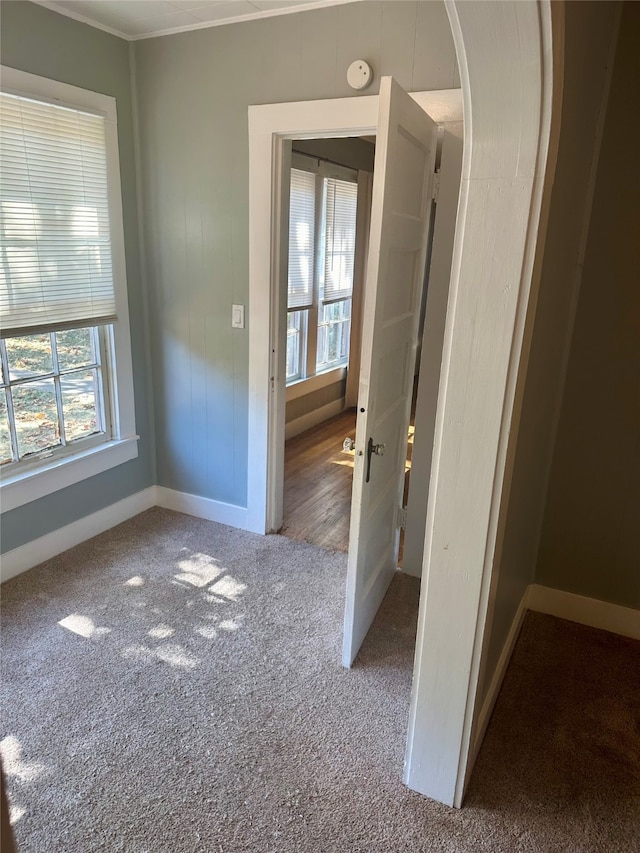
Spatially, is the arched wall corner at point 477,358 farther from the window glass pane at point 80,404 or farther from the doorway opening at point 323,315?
the window glass pane at point 80,404

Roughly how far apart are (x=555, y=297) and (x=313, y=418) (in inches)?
142

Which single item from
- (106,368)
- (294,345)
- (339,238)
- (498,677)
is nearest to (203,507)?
(106,368)

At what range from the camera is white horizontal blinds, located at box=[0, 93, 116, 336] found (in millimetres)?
2500

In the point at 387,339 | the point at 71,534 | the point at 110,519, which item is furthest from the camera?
the point at 110,519

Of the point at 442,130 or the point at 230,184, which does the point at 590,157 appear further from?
the point at 230,184

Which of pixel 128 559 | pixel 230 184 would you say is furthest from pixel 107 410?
pixel 230 184

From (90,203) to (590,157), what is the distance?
7.34ft

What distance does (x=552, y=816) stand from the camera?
5.61ft

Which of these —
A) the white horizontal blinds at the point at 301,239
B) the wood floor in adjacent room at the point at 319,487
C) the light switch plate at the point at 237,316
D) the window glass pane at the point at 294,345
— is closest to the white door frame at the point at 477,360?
the wood floor in adjacent room at the point at 319,487

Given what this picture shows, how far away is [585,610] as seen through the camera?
261cm

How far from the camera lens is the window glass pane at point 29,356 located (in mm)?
2684

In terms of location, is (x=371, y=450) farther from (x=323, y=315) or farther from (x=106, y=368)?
(x=323, y=315)

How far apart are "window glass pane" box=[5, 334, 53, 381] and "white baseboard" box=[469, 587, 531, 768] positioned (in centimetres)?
240

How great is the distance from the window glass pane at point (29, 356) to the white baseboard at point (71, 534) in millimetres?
829
